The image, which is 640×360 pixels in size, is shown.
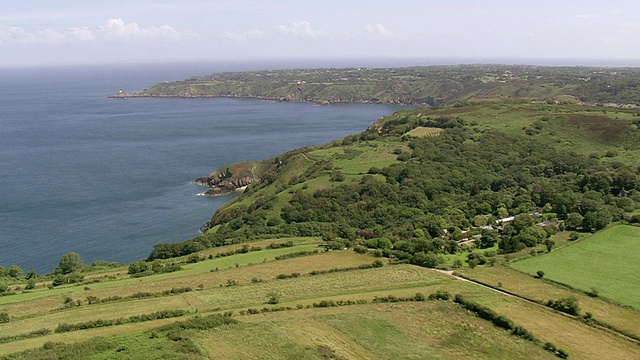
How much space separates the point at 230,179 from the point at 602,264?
7140 cm

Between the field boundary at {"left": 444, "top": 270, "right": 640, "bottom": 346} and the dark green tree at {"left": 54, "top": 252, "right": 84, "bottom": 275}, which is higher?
the field boundary at {"left": 444, "top": 270, "right": 640, "bottom": 346}

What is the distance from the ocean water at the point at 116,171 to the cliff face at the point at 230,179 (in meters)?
2.70

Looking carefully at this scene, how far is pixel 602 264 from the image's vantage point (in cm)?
4012

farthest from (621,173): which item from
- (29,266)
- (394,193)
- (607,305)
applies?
(29,266)

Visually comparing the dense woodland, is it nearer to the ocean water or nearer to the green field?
the green field

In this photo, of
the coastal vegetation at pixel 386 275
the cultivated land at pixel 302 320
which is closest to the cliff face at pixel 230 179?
the coastal vegetation at pixel 386 275

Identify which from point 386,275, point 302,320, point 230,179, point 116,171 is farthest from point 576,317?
point 116,171

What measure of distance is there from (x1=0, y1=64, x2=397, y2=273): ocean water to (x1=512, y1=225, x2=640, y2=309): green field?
158ft

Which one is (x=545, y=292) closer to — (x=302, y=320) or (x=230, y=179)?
(x=302, y=320)

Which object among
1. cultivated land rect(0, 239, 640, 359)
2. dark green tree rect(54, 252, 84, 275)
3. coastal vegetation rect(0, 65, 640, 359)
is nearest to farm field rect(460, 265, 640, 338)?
coastal vegetation rect(0, 65, 640, 359)

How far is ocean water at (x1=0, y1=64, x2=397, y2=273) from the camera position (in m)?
68.6

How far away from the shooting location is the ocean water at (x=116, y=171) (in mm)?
68625

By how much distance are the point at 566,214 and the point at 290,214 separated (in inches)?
1344

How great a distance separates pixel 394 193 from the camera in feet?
229
